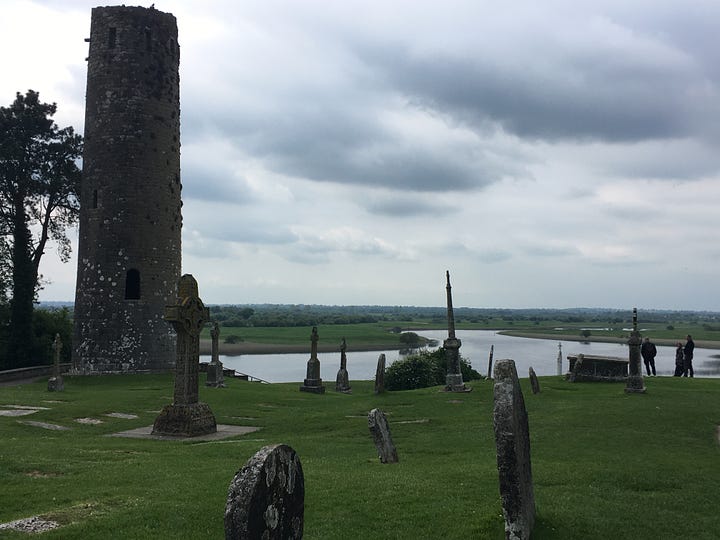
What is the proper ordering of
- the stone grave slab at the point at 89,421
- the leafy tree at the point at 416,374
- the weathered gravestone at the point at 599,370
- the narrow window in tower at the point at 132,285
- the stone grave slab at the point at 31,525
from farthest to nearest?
the leafy tree at the point at 416,374 → the narrow window in tower at the point at 132,285 → the weathered gravestone at the point at 599,370 → the stone grave slab at the point at 89,421 → the stone grave slab at the point at 31,525

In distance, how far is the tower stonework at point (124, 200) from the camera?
3005cm

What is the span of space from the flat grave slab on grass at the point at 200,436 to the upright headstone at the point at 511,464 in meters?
9.94

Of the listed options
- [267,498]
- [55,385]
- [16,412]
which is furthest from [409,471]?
[55,385]

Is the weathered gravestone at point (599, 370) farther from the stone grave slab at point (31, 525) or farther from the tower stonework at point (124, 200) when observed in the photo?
the stone grave slab at point (31, 525)

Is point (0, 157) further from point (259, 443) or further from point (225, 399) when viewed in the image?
point (259, 443)

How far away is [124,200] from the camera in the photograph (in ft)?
98.5

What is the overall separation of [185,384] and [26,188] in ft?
90.3

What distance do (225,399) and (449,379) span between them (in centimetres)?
838

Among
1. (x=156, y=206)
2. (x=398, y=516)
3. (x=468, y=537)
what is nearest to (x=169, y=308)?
(x=398, y=516)

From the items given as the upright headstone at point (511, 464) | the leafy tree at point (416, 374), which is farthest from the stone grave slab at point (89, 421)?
the leafy tree at point (416, 374)

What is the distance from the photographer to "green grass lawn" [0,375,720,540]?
751cm

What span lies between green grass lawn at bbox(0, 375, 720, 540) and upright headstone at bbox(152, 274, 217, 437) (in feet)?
3.75

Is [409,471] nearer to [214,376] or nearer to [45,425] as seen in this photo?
[45,425]

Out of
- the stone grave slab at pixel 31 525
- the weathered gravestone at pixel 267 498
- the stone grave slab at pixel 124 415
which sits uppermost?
the weathered gravestone at pixel 267 498
